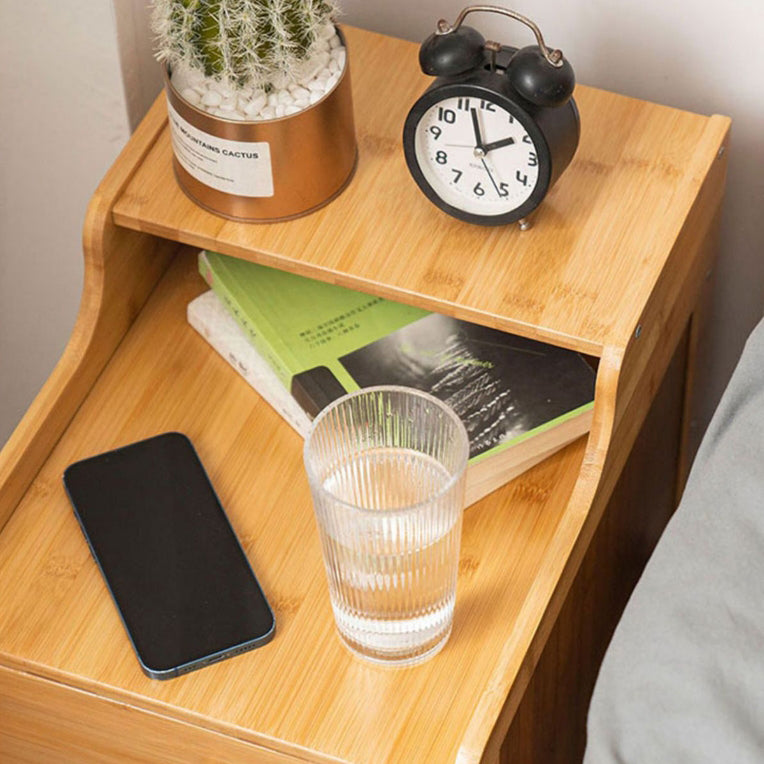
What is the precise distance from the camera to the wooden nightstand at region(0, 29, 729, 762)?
0.96m

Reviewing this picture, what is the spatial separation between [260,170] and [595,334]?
0.91 feet

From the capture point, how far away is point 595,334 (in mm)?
978

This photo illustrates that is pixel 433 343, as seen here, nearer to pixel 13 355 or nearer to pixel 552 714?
pixel 552 714

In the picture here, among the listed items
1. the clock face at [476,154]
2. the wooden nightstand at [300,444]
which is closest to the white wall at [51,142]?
the wooden nightstand at [300,444]

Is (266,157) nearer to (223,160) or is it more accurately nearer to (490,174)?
(223,160)

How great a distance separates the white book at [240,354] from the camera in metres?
1.11

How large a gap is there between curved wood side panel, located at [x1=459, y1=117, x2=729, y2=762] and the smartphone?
7.1 inches

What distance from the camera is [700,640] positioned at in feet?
2.66

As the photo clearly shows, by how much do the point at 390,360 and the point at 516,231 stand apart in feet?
0.48

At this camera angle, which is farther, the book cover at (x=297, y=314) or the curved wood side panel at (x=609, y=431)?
the book cover at (x=297, y=314)

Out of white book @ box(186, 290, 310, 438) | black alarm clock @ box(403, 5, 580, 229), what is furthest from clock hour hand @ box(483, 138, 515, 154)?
white book @ box(186, 290, 310, 438)

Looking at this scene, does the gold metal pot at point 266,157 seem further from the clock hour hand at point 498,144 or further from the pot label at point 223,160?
the clock hour hand at point 498,144

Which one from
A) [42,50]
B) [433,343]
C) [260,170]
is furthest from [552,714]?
[42,50]

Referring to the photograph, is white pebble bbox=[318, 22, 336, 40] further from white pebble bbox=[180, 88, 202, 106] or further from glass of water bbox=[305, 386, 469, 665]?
glass of water bbox=[305, 386, 469, 665]
